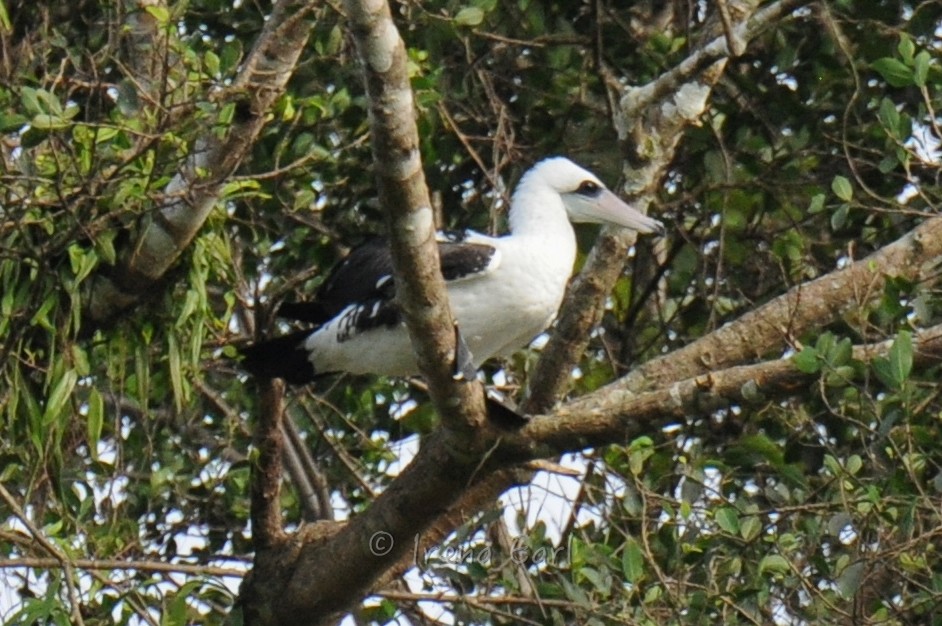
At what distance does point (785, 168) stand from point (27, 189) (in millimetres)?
2502

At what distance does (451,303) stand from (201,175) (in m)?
0.89

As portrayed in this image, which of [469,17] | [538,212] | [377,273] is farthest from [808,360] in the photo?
[538,212]

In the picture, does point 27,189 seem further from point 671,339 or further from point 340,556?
point 671,339

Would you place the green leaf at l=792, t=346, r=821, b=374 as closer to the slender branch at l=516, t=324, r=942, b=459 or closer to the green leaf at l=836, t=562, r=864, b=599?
the slender branch at l=516, t=324, r=942, b=459

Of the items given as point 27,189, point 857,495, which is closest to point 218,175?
point 27,189

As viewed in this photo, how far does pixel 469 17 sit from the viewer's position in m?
5.15

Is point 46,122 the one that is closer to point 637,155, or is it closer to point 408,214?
point 408,214

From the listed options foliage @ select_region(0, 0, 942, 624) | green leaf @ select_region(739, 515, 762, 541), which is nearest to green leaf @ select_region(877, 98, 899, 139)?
foliage @ select_region(0, 0, 942, 624)

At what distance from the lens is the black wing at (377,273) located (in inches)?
202

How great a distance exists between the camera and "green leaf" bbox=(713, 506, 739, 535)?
4020 millimetres

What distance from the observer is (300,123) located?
17.0 ft

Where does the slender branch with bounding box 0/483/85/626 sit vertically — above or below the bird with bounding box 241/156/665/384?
below

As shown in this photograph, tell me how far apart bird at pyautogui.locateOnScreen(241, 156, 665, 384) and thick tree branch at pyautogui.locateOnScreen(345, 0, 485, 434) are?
1023 millimetres

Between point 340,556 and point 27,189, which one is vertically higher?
point 27,189
